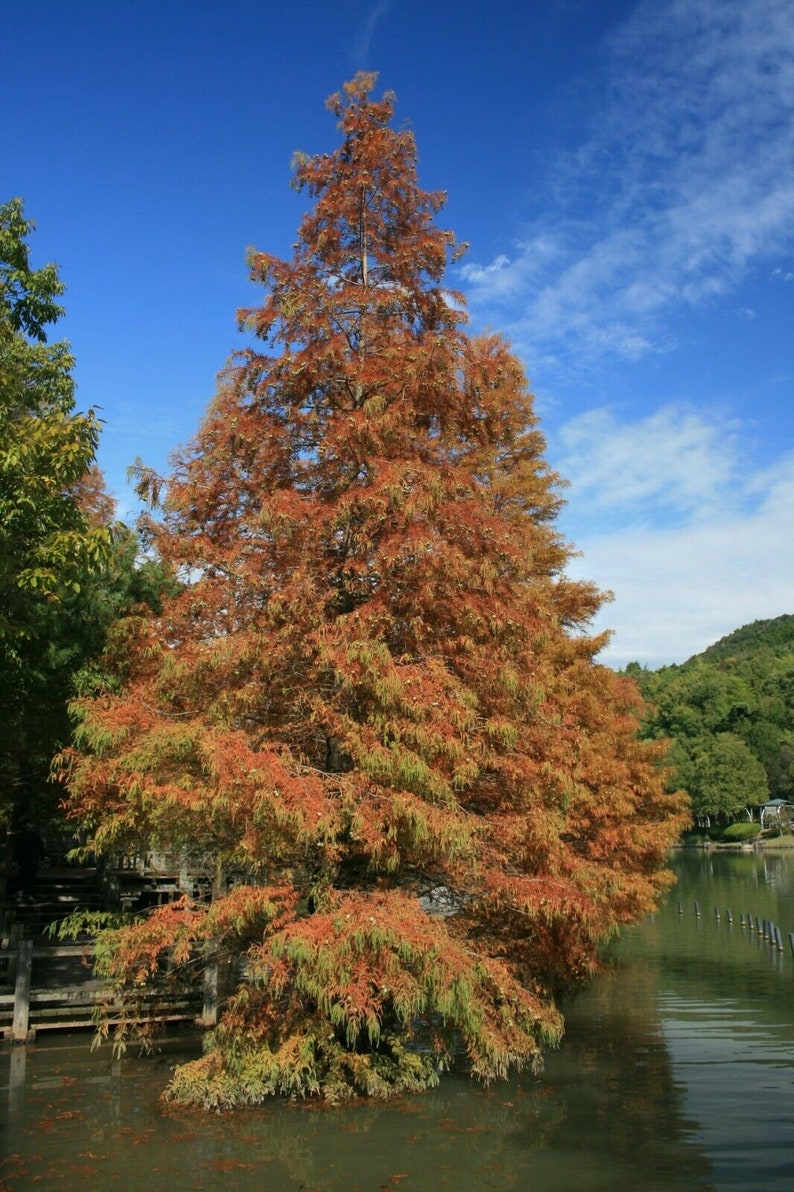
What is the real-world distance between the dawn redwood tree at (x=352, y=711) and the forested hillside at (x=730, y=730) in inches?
3064

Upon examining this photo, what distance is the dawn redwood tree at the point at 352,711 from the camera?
8.26 metres

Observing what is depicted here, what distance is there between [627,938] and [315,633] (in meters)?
23.9

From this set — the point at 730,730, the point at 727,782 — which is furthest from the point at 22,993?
the point at 730,730

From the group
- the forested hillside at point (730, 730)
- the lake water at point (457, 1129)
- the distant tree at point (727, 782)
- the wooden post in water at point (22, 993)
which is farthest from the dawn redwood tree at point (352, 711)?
the distant tree at point (727, 782)

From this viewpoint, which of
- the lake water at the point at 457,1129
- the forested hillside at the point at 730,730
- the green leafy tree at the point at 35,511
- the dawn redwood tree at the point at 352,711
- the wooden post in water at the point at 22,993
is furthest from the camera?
the forested hillside at the point at 730,730

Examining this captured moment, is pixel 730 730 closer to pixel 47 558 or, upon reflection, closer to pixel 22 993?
pixel 22 993

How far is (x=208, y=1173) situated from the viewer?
7242mm

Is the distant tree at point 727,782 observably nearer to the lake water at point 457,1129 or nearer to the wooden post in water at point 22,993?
the lake water at point 457,1129

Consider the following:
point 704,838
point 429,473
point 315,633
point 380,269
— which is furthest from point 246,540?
point 704,838

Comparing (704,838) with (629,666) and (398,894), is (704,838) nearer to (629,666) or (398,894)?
(629,666)

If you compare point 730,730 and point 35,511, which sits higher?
point 730,730

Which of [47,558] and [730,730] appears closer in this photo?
[47,558]

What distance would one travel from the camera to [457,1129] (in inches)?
333

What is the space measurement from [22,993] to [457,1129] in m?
6.91
